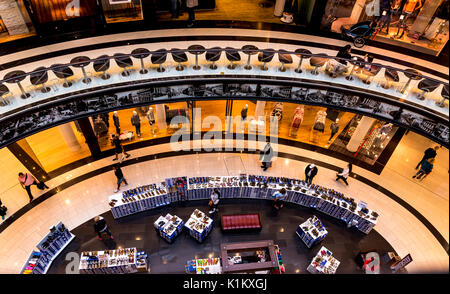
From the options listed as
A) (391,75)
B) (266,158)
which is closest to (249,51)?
(266,158)

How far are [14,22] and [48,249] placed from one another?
9891 millimetres

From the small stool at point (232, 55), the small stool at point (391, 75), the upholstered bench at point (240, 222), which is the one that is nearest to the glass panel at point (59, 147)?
the upholstered bench at point (240, 222)

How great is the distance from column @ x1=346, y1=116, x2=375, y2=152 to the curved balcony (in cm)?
144

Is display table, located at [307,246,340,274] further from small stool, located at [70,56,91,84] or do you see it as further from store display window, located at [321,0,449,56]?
small stool, located at [70,56,91,84]

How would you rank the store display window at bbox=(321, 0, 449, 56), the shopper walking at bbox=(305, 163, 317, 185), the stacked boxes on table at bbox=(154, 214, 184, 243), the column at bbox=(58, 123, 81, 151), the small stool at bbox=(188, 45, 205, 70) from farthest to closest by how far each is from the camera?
the store display window at bbox=(321, 0, 449, 56) < the column at bbox=(58, 123, 81, 151) < the shopper walking at bbox=(305, 163, 317, 185) < the small stool at bbox=(188, 45, 205, 70) < the stacked boxes on table at bbox=(154, 214, 184, 243)

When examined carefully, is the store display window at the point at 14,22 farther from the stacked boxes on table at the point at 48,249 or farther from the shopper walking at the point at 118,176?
the stacked boxes on table at the point at 48,249

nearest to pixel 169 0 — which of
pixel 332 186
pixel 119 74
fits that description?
pixel 119 74

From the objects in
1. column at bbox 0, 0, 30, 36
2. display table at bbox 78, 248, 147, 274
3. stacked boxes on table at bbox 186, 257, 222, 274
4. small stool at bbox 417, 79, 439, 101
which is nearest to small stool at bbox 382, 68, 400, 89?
small stool at bbox 417, 79, 439, 101

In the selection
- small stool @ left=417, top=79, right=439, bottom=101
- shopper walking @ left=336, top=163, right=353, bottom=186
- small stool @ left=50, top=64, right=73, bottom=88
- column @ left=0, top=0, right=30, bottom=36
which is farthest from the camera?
shopper walking @ left=336, top=163, right=353, bottom=186

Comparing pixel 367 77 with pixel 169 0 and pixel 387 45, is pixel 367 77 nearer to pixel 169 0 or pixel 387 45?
pixel 387 45

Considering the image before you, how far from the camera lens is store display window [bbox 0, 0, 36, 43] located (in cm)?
1233

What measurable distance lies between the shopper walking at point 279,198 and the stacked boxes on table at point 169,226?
3.98 meters

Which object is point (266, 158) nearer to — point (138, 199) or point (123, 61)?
point (138, 199)

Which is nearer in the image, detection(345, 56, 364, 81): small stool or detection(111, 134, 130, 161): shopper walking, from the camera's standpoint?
detection(345, 56, 364, 81): small stool
